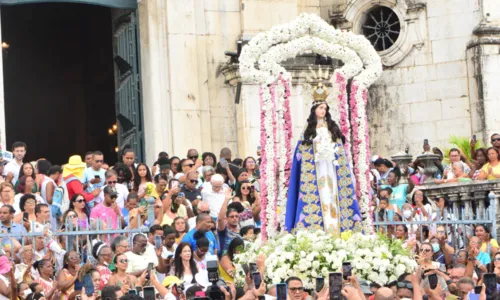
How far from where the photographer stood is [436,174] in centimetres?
2898

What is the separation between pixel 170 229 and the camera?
2367 cm

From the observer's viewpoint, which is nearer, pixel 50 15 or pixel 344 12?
pixel 344 12

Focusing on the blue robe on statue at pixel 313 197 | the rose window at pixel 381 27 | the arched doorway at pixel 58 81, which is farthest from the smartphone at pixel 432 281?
the arched doorway at pixel 58 81

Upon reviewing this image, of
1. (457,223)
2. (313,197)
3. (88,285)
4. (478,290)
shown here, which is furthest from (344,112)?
(478,290)

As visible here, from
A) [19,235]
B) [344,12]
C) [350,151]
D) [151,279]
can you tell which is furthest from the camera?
[344,12]

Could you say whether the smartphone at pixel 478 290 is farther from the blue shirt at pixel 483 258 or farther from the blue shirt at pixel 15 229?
the blue shirt at pixel 15 229

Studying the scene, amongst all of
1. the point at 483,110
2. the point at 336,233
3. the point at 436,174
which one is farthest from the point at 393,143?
the point at 336,233

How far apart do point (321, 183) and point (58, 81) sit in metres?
17.5

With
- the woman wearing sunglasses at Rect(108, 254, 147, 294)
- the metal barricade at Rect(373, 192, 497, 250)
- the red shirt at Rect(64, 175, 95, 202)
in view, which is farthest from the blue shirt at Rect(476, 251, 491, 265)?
the red shirt at Rect(64, 175, 95, 202)

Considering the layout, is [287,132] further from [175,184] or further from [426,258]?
[426,258]

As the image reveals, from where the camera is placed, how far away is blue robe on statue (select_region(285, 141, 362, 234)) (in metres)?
23.6

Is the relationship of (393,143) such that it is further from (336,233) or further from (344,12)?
(336,233)

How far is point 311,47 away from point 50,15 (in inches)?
609

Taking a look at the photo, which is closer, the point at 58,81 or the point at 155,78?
the point at 155,78
